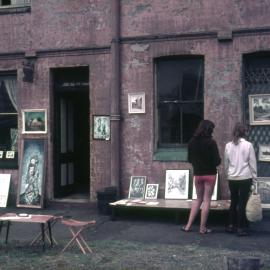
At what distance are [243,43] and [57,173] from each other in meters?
5.25

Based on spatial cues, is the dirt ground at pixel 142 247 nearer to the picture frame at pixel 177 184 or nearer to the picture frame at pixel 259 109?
the picture frame at pixel 177 184

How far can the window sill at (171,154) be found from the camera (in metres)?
11.1

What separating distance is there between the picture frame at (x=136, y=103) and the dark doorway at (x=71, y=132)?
126cm

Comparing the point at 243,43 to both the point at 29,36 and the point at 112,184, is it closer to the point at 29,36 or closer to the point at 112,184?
the point at 112,184

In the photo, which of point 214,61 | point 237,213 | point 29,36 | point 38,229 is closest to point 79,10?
point 29,36

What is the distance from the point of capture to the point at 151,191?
1119cm

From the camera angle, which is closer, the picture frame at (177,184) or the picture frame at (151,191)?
the picture frame at (177,184)

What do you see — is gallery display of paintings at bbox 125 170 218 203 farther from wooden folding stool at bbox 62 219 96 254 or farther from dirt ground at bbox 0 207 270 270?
wooden folding stool at bbox 62 219 96 254

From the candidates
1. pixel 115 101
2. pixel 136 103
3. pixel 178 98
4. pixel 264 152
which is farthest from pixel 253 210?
pixel 115 101

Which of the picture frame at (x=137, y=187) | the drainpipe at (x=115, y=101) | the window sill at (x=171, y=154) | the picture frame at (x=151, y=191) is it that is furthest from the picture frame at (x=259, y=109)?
the drainpipe at (x=115, y=101)

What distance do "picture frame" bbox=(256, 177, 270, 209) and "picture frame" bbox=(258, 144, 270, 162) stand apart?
1.35 feet

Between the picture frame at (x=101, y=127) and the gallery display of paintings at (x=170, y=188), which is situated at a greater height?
the picture frame at (x=101, y=127)

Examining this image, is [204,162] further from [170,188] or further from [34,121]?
[34,121]

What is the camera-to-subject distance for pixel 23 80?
12.0 metres
